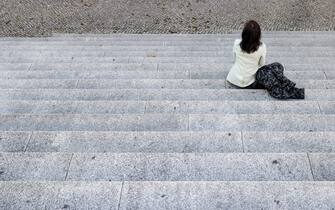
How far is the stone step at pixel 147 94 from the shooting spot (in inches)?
188

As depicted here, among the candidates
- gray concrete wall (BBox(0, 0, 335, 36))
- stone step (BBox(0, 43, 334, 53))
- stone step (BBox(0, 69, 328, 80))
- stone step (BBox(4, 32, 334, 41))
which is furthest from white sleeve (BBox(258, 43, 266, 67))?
gray concrete wall (BBox(0, 0, 335, 36))

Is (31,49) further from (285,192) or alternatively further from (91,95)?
(285,192)

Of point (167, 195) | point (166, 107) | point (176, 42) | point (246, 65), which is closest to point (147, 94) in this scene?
point (166, 107)

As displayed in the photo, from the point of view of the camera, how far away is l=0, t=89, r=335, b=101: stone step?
4773 mm

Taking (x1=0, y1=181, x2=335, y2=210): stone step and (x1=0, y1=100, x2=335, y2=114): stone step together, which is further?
(x1=0, y1=100, x2=335, y2=114): stone step

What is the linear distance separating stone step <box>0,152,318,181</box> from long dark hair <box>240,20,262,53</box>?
6.72 feet

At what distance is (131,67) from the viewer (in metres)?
6.37

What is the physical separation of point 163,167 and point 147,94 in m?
1.97

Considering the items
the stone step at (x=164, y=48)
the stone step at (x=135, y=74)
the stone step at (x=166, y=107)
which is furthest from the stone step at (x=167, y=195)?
the stone step at (x=164, y=48)

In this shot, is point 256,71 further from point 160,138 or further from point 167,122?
point 160,138

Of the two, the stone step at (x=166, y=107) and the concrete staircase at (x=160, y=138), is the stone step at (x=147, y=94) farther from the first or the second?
the stone step at (x=166, y=107)

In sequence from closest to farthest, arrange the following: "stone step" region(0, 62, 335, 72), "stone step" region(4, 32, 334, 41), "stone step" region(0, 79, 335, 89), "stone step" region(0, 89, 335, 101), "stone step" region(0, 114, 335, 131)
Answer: "stone step" region(0, 114, 335, 131)
"stone step" region(0, 89, 335, 101)
"stone step" region(0, 79, 335, 89)
"stone step" region(0, 62, 335, 72)
"stone step" region(4, 32, 334, 41)

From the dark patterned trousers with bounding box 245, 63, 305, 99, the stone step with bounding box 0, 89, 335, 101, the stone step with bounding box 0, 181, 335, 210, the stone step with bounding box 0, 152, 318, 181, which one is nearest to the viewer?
the stone step with bounding box 0, 181, 335, 210

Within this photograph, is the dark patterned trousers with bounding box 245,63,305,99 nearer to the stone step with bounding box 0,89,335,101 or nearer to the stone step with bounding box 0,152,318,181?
the stone step with bounding box 0,89,335,101
